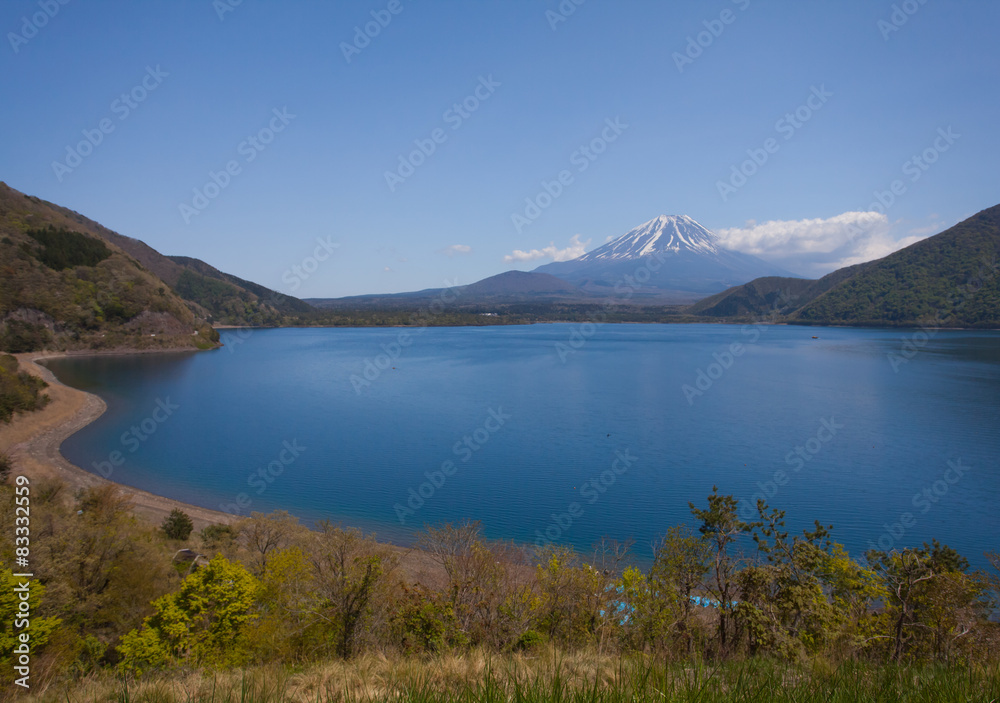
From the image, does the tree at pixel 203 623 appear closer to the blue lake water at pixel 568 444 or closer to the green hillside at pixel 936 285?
the blue lake water at pixel 568 444

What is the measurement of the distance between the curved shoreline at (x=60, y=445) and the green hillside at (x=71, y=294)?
15869 mm

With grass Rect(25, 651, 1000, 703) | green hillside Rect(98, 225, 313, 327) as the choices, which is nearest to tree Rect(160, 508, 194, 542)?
grass Rect(25, 651, 1000, 703)

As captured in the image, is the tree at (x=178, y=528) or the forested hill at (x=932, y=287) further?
the forested hill at (x=932, y=287)

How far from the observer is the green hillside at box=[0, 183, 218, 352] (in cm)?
4112

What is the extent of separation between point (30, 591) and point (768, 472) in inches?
724

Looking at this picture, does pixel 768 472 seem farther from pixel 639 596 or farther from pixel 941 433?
pixel 639 596

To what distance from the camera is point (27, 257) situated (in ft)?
143

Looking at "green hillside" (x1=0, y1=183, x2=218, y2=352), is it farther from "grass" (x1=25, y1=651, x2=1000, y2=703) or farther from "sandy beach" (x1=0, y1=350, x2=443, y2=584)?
"grass" (x1=25, y1=651, x2=1000, y2=703)

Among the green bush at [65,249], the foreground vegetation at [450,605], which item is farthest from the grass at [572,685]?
the green bush at [65,249]

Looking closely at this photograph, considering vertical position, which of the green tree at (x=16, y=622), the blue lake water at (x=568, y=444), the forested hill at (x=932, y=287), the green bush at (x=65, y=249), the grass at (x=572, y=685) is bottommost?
the blue lake water at (x=568, y=444)

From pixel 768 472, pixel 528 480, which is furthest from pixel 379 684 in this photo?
pixel 768 472

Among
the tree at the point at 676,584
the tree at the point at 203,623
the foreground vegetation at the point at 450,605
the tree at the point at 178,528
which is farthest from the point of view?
the tree at the point at 178,528

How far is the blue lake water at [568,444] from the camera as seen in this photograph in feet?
46.6

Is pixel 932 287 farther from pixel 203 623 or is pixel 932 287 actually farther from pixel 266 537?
pixel 203 623
